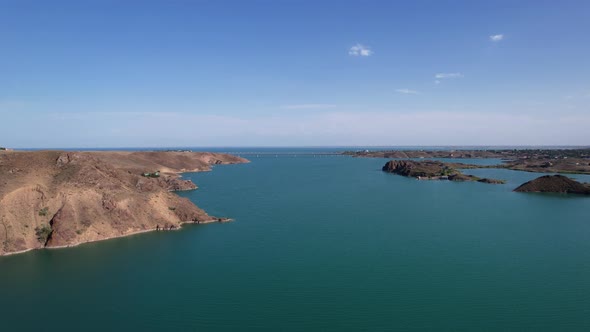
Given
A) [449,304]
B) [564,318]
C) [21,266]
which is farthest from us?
[21,266]

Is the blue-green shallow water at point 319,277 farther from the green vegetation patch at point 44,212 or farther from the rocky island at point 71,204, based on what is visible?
the green vegetation patch at point 44,212

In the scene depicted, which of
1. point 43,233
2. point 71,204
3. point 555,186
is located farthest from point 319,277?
point 555,186

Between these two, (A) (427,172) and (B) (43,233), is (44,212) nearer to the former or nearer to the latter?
(B) (43,233)

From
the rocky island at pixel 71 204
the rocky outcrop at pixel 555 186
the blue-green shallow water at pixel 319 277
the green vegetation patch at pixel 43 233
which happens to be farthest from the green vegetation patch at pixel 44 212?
the rocky outcrop at pixel 555 186

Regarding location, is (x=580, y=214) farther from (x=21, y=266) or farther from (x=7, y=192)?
(x=7, y=192)

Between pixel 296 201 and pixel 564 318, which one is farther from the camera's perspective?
pixel 296 201

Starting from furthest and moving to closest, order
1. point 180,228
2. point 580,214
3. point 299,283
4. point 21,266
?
1. point 580,214
2. point 180,228
3. point 21,266
4. point 299,283

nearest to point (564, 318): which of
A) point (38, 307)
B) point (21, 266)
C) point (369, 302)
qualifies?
point (369, 302)
